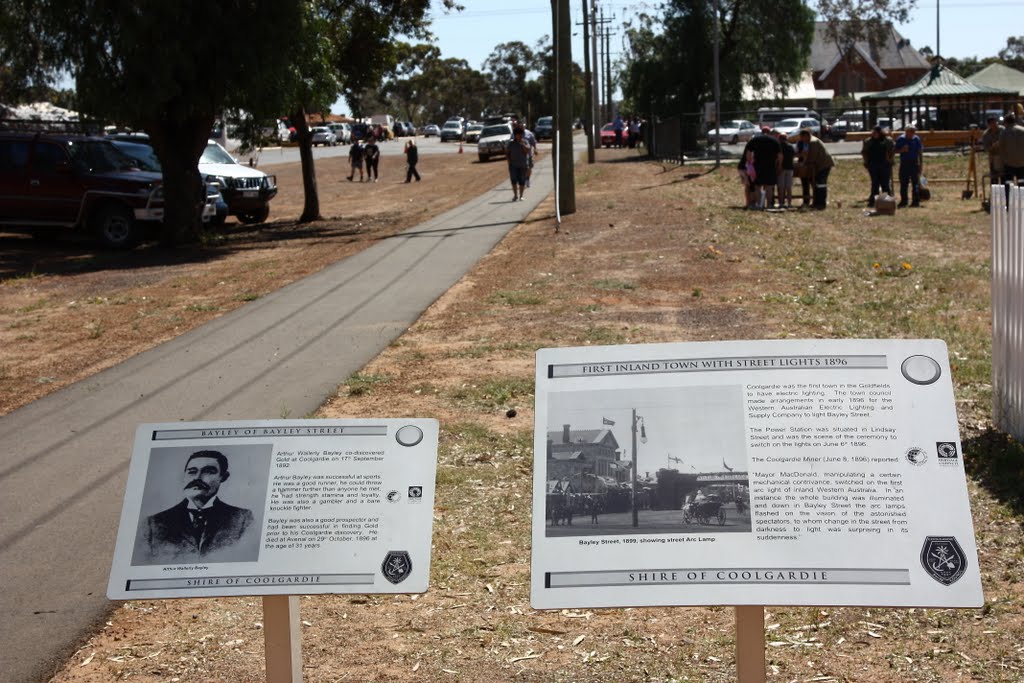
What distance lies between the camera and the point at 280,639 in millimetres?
3584

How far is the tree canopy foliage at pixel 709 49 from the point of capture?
5469cm

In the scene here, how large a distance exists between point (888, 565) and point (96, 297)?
14.2 m

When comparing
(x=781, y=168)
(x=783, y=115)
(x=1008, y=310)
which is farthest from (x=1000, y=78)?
(x=1008, y=310)

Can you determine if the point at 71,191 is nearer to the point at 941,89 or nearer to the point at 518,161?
the point at 518,161

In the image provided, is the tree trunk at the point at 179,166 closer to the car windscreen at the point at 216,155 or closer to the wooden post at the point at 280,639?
the car windscreen at the point at 216,155

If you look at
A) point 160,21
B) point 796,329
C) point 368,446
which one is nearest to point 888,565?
point 368,446

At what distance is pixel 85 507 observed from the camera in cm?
654

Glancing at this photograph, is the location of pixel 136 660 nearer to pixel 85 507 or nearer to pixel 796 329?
pixel 85 507

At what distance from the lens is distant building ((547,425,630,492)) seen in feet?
10.6

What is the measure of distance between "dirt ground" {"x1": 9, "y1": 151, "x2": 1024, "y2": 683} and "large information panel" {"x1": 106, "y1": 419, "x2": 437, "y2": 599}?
1232 mm

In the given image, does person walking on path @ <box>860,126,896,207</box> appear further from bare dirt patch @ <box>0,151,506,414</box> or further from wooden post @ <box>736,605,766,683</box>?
wooden post @ <box>736,605,766,683</box>

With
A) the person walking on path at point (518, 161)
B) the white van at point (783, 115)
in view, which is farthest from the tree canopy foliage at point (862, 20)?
the person walking on path at point (518, 161)

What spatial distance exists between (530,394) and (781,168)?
56.0 feet

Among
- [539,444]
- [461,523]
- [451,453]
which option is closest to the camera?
[539,444]
